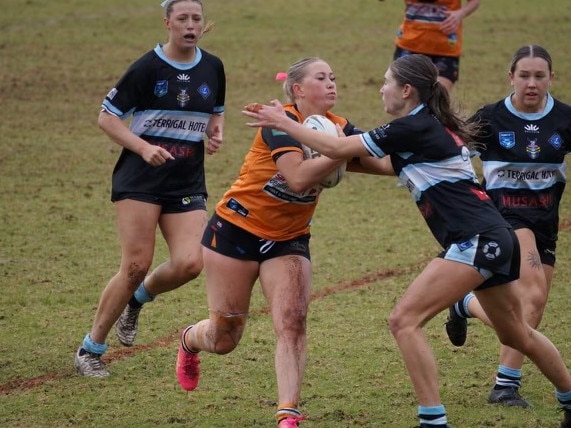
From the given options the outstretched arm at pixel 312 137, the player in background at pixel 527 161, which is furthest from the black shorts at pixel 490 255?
the player in background at pixel 527 161

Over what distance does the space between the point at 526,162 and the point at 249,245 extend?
175cm

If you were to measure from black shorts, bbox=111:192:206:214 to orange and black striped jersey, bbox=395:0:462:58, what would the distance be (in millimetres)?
5431

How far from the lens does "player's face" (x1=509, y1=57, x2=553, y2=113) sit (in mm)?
6793

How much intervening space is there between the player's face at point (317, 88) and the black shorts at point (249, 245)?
73 centimetres

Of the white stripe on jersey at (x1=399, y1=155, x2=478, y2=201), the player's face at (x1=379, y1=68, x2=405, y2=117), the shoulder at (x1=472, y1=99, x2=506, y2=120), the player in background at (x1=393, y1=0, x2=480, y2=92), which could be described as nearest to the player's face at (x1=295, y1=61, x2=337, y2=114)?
the player's face at (x1=379, y1=68, x2=405, y2=117)

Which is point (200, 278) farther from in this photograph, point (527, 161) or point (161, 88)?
point (527, 161)

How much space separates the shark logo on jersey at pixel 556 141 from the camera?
22.4 ft

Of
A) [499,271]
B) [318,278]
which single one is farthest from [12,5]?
[499,271]

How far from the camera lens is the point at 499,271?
18.9 feet

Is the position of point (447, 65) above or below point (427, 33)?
below

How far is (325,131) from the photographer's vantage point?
6.04 metres

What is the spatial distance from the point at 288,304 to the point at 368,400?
1033 mm

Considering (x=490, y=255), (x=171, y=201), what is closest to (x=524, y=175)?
(x=490, y=255)

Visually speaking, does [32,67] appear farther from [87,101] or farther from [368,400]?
[368,400]
